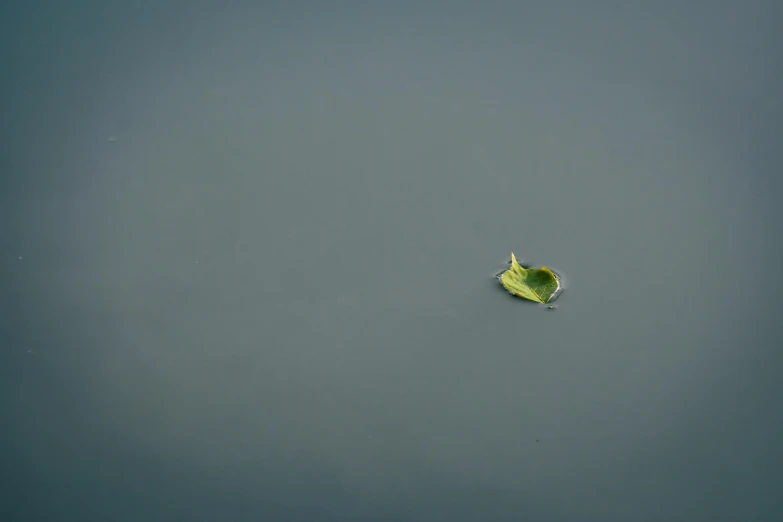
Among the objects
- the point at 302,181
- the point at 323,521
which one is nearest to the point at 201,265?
the point at 302,181

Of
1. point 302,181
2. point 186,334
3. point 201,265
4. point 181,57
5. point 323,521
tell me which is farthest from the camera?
point 181,57

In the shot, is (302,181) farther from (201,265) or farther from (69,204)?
(69,204)

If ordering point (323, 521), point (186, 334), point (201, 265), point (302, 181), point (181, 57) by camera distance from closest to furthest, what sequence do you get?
point (323, 521) → point (186, 334) → point (201, 265) → point (302, 181) → point (181, 57)

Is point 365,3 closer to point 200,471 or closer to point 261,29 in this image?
point 261,29

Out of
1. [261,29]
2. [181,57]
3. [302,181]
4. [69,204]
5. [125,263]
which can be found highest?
[261,29]

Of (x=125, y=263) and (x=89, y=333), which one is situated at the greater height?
(x=125, y=263)

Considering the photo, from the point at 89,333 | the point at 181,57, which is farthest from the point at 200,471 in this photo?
the point at 181,57

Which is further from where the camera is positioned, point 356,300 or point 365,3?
point 365,3
